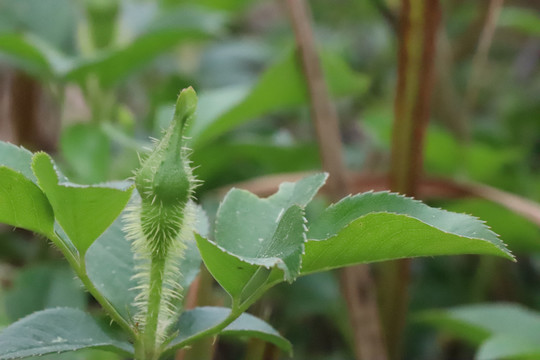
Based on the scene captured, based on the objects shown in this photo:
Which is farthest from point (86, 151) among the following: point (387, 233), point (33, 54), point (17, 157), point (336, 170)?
point (387, 233)

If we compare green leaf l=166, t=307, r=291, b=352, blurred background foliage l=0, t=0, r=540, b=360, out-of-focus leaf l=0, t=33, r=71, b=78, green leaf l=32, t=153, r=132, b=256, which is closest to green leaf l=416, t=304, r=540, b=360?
blurred background foliage l=0, t=0, r=540, b=360

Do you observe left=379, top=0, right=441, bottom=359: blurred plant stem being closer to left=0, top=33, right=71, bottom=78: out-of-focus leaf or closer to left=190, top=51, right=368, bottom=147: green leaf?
left=190, top=51, right=368, bottom=147: green leaf

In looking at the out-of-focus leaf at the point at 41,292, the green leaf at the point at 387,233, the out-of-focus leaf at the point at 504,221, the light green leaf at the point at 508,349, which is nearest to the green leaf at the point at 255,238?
the green leaf at the point at 387,233

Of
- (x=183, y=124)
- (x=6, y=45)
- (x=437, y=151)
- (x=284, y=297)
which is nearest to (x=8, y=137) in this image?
(x=6, y=45)

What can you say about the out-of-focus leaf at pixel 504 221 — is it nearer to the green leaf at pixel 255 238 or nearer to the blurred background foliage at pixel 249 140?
the blurred background foliage at pixel 249 140

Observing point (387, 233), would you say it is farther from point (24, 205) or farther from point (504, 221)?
point (504, 221)

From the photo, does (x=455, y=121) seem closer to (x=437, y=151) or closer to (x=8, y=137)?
(x=437, y=151)
